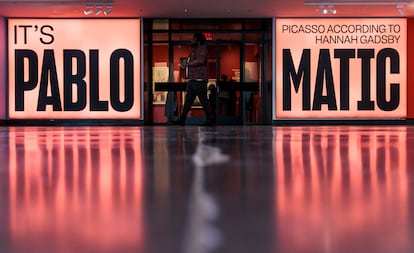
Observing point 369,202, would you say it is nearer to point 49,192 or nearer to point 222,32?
Result: point 49,192

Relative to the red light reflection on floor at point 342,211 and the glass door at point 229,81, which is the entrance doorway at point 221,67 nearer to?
the glass door at point 229,81

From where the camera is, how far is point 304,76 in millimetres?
14211

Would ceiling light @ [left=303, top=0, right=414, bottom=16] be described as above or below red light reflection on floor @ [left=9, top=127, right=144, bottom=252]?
above

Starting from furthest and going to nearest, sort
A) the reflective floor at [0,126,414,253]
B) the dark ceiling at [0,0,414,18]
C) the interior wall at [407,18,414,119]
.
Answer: the interior wall at [407,18,414,119] < the dark ceiling at [0,0,414,18] < the reflective floor at [0,126,414,253]

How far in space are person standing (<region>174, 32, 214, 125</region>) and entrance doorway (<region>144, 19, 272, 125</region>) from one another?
5.76m

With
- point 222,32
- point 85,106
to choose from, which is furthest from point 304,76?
point 85,106

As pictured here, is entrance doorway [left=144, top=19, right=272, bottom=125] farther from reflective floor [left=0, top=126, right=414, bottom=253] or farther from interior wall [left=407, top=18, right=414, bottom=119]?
reflective floor [left=0, top=126, right=414, bottom=253]

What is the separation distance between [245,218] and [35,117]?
1417 centimetres

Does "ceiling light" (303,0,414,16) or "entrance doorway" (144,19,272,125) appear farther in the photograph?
"entrance doorway" (144,19,272,125)

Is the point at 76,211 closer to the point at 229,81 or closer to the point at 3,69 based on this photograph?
the point at 229,81

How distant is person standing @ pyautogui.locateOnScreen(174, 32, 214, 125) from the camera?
8.52 m

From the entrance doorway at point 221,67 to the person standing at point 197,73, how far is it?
5760mm

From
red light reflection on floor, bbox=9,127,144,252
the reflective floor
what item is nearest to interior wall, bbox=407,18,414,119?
the reflective floor

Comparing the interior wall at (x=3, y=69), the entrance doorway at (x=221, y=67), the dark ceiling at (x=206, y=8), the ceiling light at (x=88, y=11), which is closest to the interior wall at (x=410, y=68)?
the dark ceiling at (x=206, y=8)
